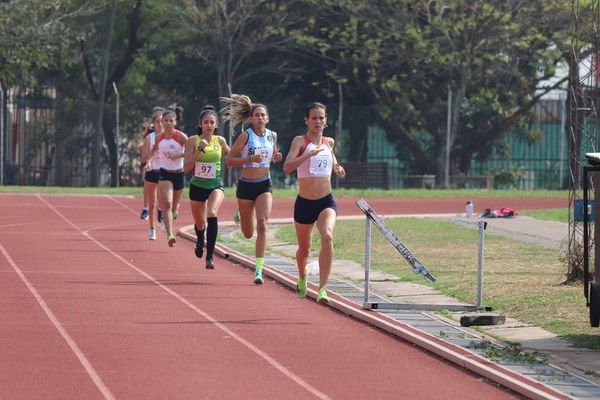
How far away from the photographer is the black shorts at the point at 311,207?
14.8 metres

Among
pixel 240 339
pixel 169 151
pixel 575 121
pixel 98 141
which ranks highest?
pixel 575 121

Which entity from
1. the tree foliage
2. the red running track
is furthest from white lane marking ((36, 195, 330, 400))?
the tree foliage

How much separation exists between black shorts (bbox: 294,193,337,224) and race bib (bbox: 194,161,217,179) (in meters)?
3.48

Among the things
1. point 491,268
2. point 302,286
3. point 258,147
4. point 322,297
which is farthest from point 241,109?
point 491,268

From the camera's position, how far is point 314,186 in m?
14.8

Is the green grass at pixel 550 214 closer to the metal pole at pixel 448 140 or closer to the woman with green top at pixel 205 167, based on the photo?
the metal pole at pixel 448 140

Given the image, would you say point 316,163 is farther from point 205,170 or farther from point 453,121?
point 453,121

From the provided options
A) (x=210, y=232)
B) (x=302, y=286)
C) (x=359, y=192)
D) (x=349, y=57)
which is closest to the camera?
(x=302, y=286)

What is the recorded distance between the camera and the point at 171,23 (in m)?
47.2

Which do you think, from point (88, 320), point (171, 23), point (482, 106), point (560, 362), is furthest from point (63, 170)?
point (560, 362)

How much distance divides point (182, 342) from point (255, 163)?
15.5 feet

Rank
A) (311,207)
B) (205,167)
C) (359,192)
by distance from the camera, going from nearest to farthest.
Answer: (311,207) < (205,167) < (359,192)

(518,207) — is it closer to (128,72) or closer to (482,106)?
(482,106)

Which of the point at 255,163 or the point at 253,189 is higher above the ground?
the point at 255,163
